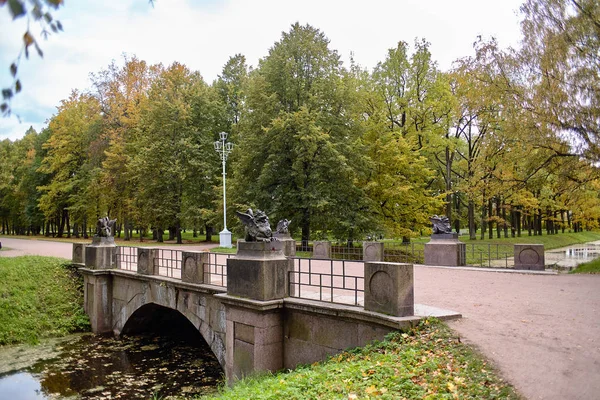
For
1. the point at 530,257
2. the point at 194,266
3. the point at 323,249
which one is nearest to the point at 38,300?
the point at 194,266

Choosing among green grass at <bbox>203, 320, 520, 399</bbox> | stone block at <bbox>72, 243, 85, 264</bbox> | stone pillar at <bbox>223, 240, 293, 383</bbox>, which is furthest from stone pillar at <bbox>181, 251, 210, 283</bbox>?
stone block at <bbox>72, 243, 85, 264</bbox>

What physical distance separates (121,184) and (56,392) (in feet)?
93.5

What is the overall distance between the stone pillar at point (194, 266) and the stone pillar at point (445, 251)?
780 cm

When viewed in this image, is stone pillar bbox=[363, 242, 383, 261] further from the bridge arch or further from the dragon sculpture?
the dragon sculpture

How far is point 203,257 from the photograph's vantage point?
1161cm

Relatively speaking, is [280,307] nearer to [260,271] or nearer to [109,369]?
[260,271]

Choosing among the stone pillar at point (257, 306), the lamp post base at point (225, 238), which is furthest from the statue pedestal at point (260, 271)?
the lamp post base at point (225, 238)

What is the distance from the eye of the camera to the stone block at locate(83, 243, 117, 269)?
16.3 metres

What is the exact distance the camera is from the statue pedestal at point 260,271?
8.62 metres

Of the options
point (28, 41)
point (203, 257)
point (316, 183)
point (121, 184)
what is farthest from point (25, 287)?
point (121, 184)

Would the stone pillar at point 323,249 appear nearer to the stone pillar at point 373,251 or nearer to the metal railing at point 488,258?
the stone pillar at point 373,251

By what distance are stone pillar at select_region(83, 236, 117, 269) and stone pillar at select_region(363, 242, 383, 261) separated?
8.97 m

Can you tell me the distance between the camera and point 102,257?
645 inches

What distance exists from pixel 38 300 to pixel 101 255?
2717mm
